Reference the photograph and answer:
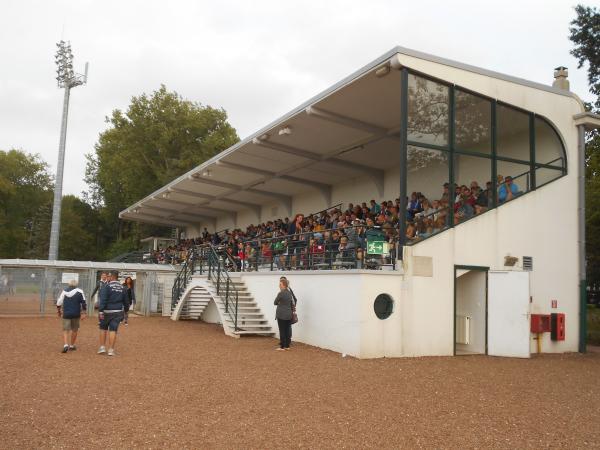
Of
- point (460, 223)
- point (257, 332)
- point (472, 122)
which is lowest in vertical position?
point (257, 332)

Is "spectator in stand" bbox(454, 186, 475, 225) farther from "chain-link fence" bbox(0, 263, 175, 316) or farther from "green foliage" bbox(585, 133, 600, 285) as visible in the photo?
"chain-link fence" bbox(0, 263, 175, 316)

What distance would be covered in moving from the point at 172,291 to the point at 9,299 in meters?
5.69

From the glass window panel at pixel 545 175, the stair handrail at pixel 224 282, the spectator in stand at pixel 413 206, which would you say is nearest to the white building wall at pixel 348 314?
the spectator in stand at pixel 413 206

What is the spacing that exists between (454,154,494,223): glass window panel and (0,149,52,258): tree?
55508mm

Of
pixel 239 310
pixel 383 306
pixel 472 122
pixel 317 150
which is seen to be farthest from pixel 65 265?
pixel 472 122

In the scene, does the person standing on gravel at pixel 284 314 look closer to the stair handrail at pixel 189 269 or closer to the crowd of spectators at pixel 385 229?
the crowd of spectators at pixel 385 229

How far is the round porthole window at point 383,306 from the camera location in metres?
11.7

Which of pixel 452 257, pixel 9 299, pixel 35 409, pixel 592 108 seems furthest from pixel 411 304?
pixel 592 108

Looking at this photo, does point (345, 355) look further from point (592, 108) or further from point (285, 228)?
point (592, 108)

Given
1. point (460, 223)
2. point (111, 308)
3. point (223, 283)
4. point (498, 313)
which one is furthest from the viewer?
point (223, 283)

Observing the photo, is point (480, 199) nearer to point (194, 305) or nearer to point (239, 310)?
point (239, 310)

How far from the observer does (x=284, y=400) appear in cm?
763

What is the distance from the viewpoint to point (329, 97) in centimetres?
1367

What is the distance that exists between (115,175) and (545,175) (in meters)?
41.9
